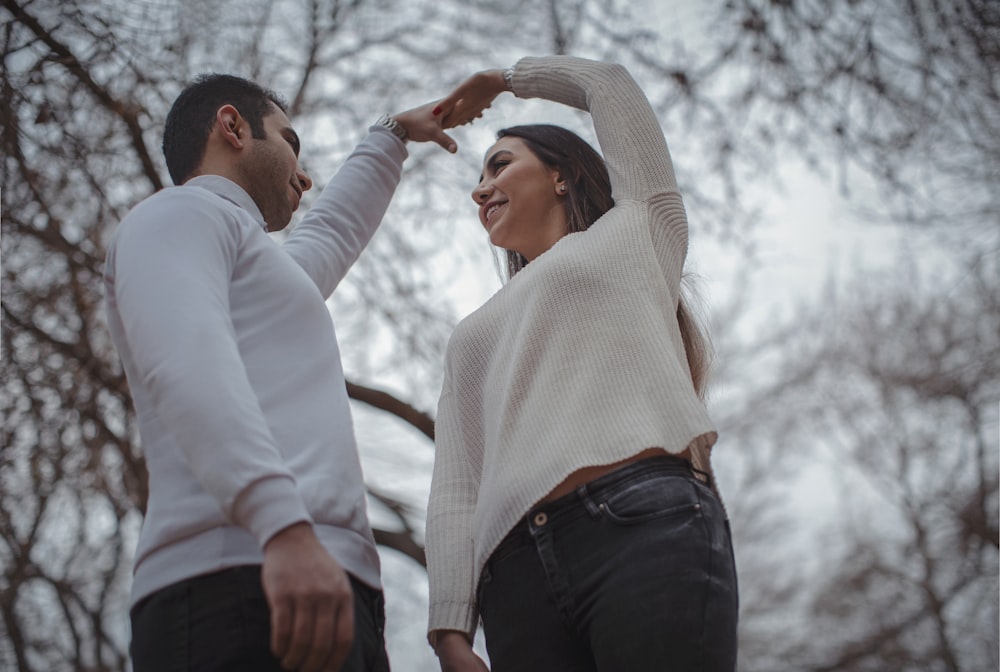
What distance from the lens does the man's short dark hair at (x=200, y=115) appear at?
2.07 metres

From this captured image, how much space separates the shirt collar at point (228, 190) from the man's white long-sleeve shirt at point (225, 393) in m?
0.04

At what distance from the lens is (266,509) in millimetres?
1313

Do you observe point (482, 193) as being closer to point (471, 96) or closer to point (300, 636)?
point (471, 96)

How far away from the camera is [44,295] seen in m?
4.23

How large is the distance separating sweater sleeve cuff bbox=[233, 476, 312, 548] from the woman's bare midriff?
2.00 ft

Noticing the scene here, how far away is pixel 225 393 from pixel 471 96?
1.54 meters

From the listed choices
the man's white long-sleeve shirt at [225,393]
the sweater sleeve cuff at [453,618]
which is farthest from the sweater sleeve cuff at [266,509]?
the sweater sleeve cuff at [453,618]

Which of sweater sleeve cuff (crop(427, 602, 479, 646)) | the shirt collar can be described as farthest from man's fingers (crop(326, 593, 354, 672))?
the shirt collar

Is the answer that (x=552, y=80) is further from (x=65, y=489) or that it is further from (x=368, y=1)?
(x=65, y=489)

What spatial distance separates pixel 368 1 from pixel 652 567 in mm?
3990

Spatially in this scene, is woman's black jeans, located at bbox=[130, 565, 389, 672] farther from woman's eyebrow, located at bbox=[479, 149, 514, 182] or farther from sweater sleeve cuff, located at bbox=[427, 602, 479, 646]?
woman's eyebrow, located at bbox=[479, 149, 514, 182]

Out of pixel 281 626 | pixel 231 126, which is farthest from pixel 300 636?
pixel 231 126

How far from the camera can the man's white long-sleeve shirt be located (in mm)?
1340

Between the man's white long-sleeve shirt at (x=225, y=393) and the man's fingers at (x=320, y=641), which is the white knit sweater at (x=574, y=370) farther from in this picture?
the man's fingers at (x=320, y=641)
